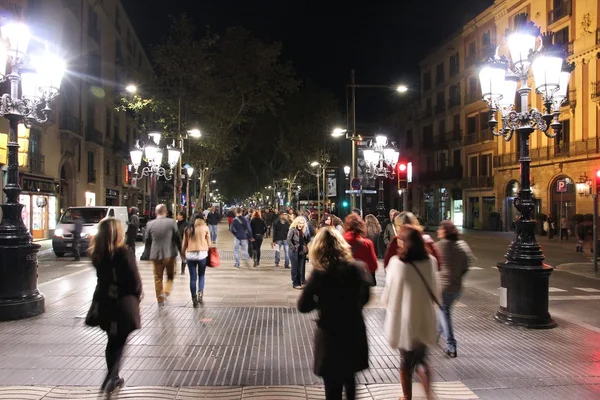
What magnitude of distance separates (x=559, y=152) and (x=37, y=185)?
30.9 metres

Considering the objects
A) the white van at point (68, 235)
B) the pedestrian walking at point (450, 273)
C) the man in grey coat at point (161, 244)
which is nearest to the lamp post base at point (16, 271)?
the man in grey coat at point (161, 244)

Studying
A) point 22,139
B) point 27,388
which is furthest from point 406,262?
point 22,139

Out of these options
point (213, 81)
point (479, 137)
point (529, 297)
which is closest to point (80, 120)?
point (213, 81)

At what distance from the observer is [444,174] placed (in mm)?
45594

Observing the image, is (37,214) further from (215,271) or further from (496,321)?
(496,321)

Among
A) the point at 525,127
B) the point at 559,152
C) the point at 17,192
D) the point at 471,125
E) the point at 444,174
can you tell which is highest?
the point at 471,125

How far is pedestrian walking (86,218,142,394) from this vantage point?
4.45 m

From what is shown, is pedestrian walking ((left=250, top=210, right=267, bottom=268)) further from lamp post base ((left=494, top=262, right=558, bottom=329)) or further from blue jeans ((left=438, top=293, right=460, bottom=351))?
blue jeans ((left=438, top=293, right=460, bottom=351))

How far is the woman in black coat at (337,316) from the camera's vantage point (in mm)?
3447

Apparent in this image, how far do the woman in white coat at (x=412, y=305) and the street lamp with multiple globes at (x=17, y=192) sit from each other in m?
6.20

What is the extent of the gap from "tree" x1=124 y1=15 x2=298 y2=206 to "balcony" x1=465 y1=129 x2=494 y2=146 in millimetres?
19560

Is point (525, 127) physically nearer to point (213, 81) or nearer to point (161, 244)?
point (161, 244)

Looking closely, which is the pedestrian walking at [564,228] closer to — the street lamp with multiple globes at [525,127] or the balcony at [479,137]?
the balcony at [479,137]

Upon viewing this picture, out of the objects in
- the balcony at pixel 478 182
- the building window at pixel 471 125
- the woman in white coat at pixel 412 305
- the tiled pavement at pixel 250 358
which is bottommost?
the tiled pavement at pixel 250 358
